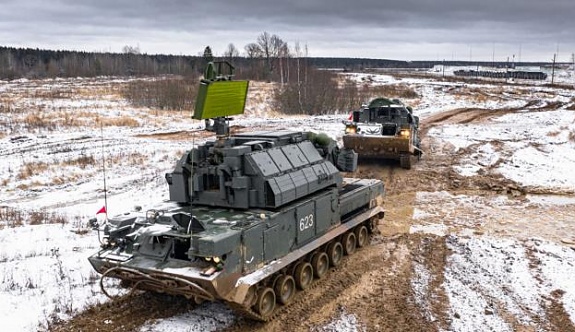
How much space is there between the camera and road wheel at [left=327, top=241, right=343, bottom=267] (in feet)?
37.6

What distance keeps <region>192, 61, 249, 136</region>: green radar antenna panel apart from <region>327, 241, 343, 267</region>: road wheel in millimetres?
3187

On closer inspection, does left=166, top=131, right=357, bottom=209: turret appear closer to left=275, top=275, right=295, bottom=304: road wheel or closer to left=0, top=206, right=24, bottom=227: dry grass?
left=275, top=275, right=295, bottom=304: road wheel

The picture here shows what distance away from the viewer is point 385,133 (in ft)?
69.0

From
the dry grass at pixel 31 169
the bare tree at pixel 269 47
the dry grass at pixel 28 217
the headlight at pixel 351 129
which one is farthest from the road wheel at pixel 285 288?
the bare tree at pixel 269 47

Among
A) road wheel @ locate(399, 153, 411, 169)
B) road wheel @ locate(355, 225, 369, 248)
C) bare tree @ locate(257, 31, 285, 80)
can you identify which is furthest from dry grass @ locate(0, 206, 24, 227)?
bare tree @ locate(257, 31, 285, 80)

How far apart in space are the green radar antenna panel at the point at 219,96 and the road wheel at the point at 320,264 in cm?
292

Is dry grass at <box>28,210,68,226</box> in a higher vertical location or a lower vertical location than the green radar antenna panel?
lower

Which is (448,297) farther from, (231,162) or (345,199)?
(231,162)

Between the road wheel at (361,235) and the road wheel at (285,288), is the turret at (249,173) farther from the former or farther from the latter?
the road wheel at (361,235)

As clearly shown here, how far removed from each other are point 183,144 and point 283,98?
16476mm

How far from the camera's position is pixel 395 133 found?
2064 cm

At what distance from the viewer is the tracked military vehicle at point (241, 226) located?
27.1 ft

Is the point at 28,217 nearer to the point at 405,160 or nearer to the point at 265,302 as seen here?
the point at 265,302

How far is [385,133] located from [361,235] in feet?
28.9
